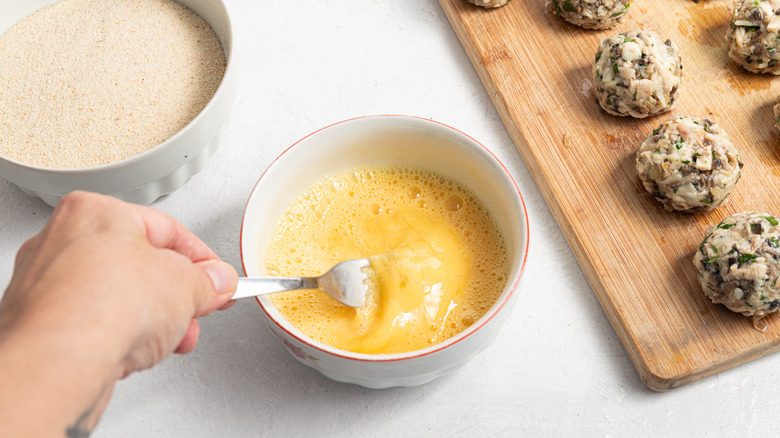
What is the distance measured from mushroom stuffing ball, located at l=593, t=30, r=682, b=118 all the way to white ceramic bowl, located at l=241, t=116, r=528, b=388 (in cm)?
43

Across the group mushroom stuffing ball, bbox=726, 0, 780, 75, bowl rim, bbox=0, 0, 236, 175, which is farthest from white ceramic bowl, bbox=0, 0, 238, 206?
mushroom stuffing ball, bbox=726, 0, 780, 75

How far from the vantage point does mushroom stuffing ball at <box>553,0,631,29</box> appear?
1493mm

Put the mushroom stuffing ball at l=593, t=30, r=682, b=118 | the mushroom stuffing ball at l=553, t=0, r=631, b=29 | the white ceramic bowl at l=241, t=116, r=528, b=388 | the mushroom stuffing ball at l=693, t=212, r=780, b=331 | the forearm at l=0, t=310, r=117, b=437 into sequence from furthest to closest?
1. the mushroom stuffing ball at l=553, t=0, r=631, b=29
2. the mushroom stuffing ball at l=593, t=30, r=682, b=118
3. the mushroom stuffing ball at l=693, t=212, r=780, b=331
4. the white ceramic bowl at l=241, t=116, r=528, b=388
5. the forearm at l=0, t=310, r=117, b=437

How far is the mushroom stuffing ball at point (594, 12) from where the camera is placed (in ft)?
4.90

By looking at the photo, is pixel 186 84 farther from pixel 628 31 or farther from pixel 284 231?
pixel 628 31

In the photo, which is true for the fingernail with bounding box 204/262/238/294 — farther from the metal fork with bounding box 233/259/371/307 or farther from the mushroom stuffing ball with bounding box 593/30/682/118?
the mushroom stuffing ball with bounding box 593/30/682/118

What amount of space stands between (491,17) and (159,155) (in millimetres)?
831

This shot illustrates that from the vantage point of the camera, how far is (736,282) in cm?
116

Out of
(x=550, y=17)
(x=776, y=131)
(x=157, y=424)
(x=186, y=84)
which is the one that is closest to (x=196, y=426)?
(x=157, y=424)

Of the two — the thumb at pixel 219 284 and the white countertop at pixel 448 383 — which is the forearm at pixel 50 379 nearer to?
the thumb at pixel 219 284

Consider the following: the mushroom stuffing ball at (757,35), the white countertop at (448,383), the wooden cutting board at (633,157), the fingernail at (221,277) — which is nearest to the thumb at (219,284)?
the fingernail at (221,277)

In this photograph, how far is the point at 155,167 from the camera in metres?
1.23

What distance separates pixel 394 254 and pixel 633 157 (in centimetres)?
61

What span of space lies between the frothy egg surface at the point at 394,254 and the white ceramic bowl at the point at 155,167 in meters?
0.24
